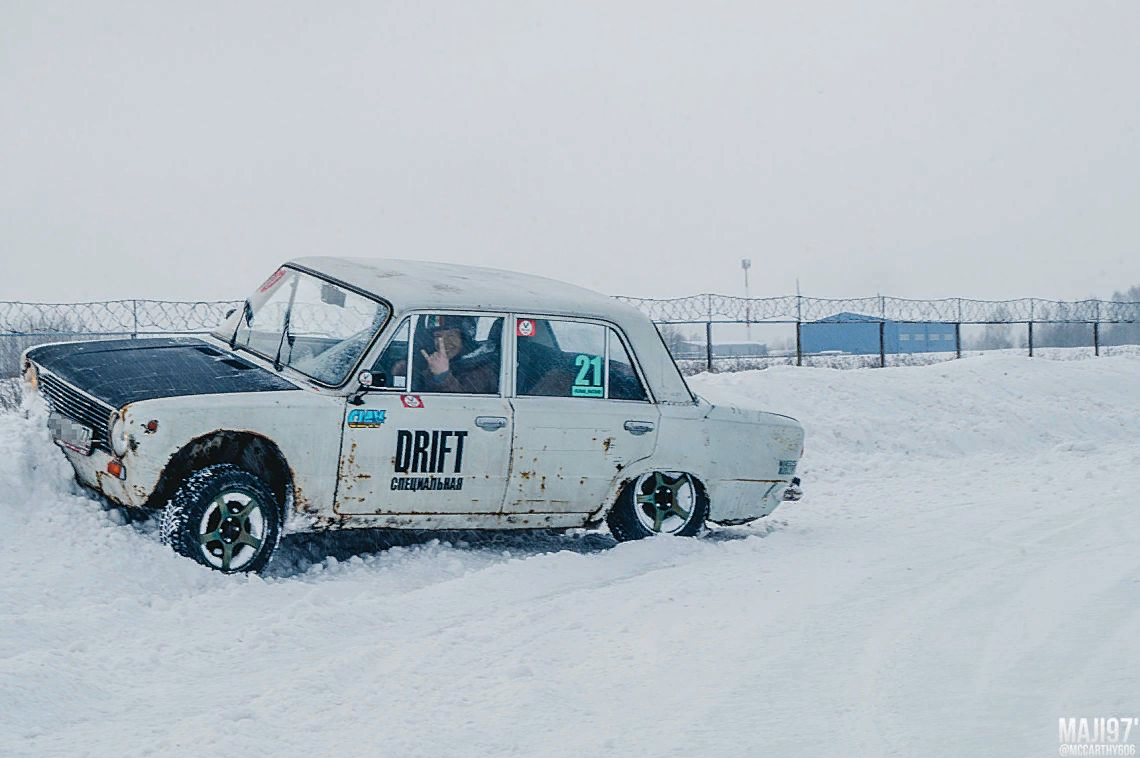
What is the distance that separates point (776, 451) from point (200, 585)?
13.2ft

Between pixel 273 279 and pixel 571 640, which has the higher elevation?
pixel 273 279

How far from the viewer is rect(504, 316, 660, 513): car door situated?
7.14m

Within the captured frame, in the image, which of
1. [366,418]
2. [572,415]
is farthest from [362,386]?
[572,415]

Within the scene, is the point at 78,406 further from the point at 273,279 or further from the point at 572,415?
the point at 572,415

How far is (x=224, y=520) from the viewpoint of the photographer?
6195 millimetres

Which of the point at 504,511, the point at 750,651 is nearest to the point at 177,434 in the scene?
the point at 504,511

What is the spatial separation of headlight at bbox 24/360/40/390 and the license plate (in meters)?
0.48

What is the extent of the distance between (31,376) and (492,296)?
9.45ft

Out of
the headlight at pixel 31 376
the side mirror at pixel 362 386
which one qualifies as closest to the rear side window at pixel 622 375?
the side mirror at pixel 362 386

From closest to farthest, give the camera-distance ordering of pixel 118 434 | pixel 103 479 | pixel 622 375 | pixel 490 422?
pixel 118 434
pixel 103 479
pixel 490 422
pixel 622 375

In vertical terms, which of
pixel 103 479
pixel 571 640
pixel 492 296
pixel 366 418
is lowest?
pixel 571 640

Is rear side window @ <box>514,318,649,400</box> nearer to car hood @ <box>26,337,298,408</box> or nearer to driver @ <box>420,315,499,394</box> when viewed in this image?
driver @ <box>420,315,499,394</box>

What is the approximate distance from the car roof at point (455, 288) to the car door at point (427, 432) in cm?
12

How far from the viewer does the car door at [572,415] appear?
281 inches
